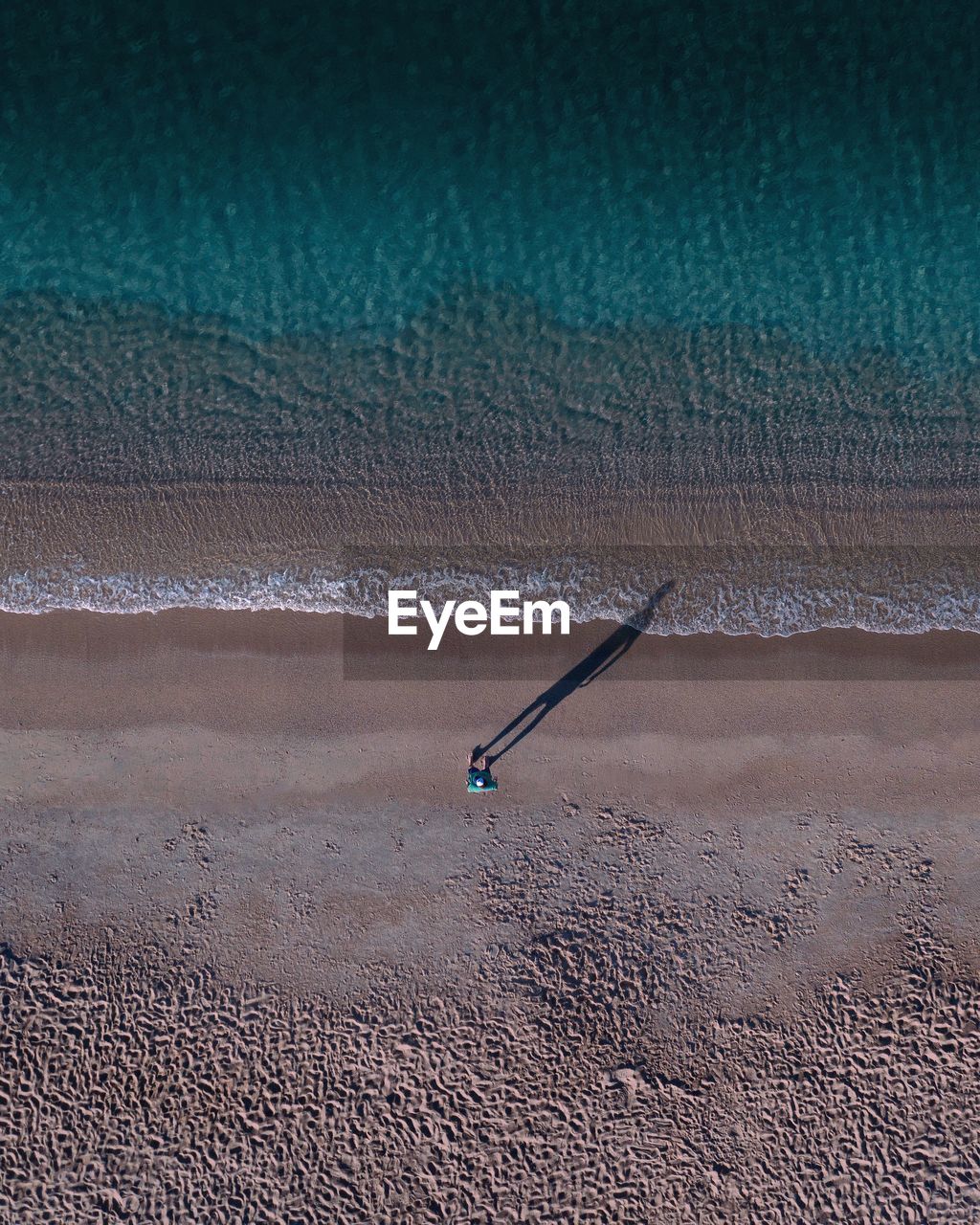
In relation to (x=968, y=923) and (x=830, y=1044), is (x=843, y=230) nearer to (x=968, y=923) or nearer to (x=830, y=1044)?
(x=968, y=923)

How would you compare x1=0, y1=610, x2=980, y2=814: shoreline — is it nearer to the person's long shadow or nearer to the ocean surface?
the person's long shadow

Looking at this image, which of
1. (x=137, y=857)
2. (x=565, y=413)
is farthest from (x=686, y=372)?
(x=137, y=857)

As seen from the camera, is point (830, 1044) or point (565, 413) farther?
point (565, 413)

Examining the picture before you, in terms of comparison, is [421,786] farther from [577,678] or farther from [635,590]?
[635,590]

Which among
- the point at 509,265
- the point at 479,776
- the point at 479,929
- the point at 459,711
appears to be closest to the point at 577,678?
the point at 459,711

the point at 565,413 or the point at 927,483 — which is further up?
the point at 565,413

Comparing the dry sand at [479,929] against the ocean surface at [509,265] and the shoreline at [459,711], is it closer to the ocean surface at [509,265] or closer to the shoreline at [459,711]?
the shoreline at [459,711]

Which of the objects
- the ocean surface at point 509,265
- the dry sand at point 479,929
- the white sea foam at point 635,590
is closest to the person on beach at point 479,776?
the dry sand at point 479,929
